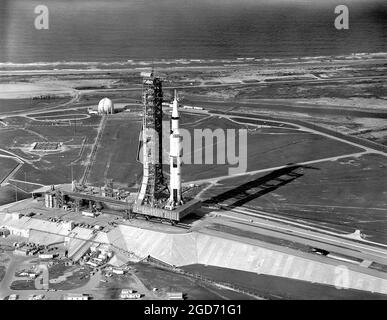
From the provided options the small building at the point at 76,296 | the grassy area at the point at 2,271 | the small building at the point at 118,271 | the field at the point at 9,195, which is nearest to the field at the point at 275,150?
the field at the point at 9,195

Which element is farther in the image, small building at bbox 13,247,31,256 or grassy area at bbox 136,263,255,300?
small building at bbox 13,247,31,256

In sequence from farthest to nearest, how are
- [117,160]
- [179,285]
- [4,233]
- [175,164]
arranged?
[117,160] → [4,233] → [175,164] → [179,285]

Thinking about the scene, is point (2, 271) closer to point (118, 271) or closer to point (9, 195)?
point (118, 271)

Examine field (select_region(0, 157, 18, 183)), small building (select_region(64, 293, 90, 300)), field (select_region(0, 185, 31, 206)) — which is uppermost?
field (select_region(0, 157, 18, 183))

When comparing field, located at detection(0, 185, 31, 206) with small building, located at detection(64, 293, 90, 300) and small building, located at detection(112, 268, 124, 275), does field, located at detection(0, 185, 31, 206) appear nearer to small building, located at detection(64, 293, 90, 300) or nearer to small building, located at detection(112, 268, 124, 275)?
small building, located at detection(112, 268, 124, 275)

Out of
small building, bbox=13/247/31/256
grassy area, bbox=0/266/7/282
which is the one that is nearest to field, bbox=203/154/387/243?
small building, bbox=13/247/31/256

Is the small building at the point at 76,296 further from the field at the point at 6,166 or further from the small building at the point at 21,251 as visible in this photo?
the field at the point at 6,166

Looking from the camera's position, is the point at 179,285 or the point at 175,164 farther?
the point at 175,164

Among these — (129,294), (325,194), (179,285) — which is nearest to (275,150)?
(325,194)

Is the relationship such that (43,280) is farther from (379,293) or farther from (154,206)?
(379,293)
